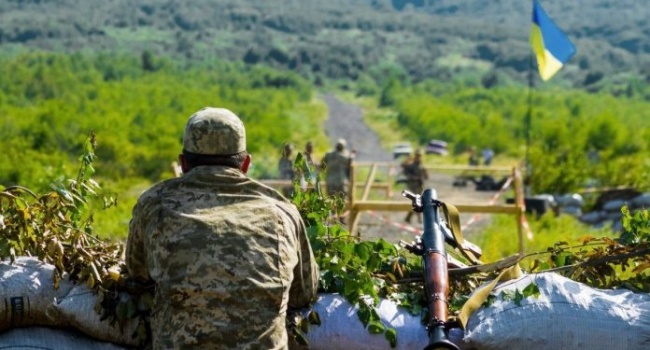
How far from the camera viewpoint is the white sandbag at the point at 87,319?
4430mm

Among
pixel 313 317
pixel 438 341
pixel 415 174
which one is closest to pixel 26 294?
pixel 313 317

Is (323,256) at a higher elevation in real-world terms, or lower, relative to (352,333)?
higher

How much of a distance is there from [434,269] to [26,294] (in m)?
1.41

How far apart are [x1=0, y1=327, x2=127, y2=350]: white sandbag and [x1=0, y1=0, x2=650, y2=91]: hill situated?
91560 mm

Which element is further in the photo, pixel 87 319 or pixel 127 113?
pixel 127 113

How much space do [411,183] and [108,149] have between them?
52.3 ft

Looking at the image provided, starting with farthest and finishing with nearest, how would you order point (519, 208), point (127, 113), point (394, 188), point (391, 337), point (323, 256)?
point (127, 113), point (394, 188), point (519, 208), point (323, 256), point (391, 337)

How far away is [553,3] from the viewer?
5517 inches

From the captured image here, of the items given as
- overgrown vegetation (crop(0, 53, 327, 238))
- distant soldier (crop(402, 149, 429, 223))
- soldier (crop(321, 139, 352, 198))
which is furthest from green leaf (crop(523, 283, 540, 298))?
distant soldier (crop(402, 149, 429, 223))

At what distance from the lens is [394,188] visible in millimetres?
24078

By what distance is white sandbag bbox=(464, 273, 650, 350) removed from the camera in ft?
14.9

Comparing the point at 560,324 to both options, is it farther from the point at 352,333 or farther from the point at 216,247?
the point at 216,247

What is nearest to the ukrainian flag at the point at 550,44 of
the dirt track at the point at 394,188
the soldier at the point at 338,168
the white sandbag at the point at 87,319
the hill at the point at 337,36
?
the dirt track at the point at 394,188

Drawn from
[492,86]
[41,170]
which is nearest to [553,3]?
[492,86]
